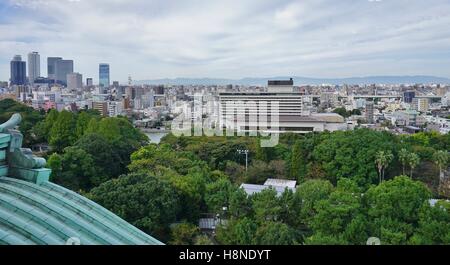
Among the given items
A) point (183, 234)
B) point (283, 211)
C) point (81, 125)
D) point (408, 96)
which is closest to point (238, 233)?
point (183, 234)

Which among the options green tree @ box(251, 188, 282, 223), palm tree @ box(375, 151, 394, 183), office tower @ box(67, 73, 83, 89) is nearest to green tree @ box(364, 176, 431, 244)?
green tree @ box(251, 188, 282, 223)

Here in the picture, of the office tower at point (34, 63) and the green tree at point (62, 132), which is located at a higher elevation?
the office tower at point (34, 63)

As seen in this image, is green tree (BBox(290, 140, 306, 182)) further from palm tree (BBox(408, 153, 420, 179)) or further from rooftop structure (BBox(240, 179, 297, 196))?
palm tree (BBox(408, 153, 420, 179))

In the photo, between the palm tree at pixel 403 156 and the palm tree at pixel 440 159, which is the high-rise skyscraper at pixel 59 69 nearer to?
the palm tree at pixel 403 156

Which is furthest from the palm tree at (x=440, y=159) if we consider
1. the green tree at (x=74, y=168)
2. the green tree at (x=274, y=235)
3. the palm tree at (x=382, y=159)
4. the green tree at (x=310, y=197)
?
the green tree at (x=74, y=168)

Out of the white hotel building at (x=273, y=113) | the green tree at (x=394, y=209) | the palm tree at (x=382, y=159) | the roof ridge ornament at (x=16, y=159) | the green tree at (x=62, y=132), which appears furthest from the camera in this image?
the white hotel building at (x=273, y=113)

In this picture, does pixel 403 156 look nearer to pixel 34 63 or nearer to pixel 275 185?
pixel 275 185

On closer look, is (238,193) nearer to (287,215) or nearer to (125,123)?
(287,215)
